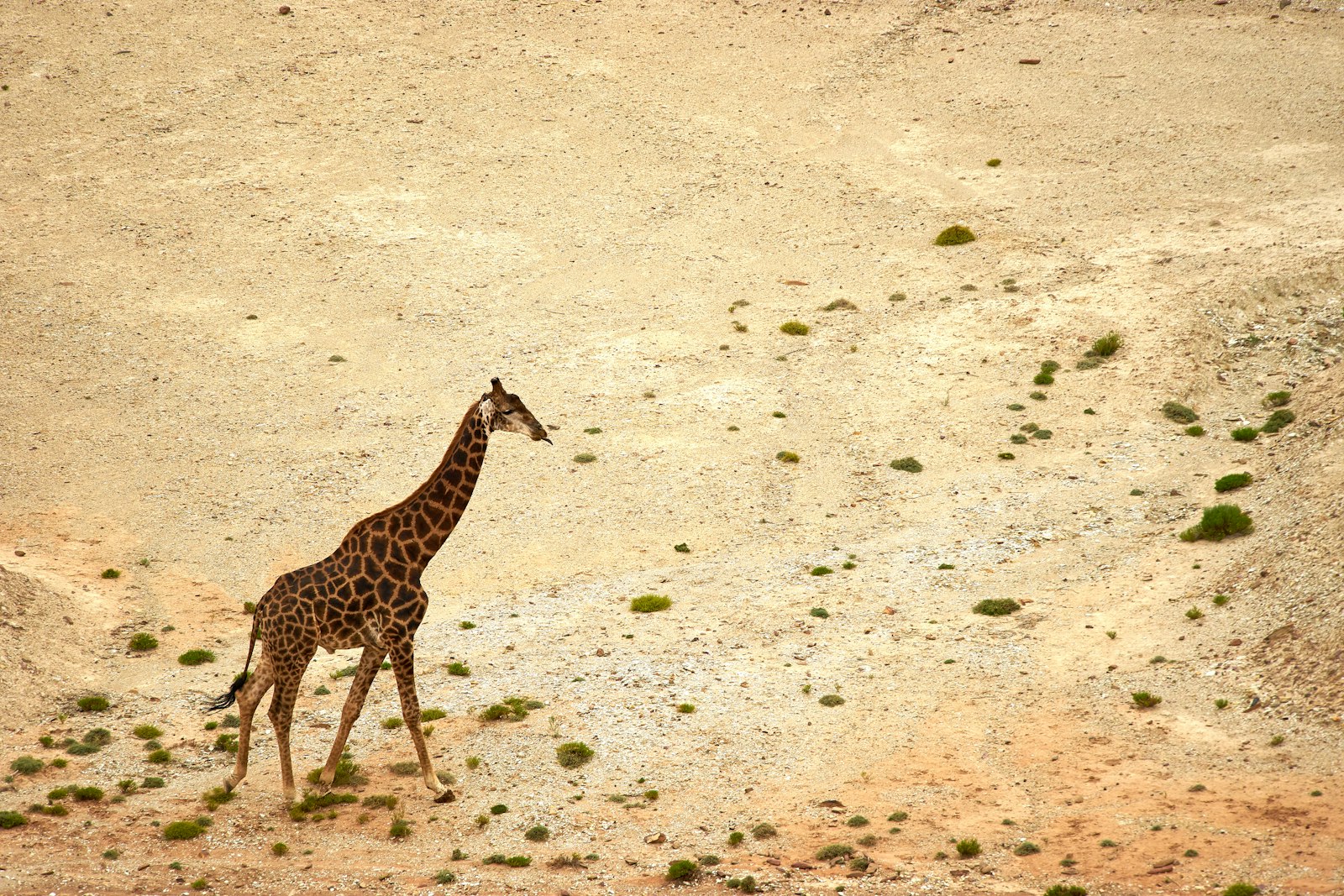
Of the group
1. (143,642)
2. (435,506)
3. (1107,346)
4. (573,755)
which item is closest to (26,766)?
(143,642)

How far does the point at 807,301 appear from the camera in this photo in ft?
167

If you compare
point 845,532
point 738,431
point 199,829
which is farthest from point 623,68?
point 199,829

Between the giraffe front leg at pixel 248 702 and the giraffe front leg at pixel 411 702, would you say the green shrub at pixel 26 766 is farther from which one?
the giraffe front leg at pixel 411 702

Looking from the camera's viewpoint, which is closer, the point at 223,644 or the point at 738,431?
the point at 223,644

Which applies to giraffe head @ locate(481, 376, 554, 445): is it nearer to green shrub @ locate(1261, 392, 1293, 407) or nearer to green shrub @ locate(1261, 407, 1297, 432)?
green shrub @ locate(1261, 407, 1297, 432)

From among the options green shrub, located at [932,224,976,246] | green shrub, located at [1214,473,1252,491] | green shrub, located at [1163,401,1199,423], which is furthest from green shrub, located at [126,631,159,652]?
green shrub, located at [932,224,976,246]

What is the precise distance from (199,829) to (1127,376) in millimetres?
33638

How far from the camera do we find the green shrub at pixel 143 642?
3056 centimetres

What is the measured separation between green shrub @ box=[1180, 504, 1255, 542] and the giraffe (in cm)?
1967

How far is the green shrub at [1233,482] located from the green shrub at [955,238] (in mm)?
21289

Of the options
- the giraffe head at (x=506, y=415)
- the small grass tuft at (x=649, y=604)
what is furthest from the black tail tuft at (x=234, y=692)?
the small grass tuft at (x=649, y=604)

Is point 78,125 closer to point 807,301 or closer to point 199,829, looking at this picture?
point 807,301

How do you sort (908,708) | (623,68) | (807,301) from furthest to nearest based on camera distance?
(623,68) → (807,301) → (908,708)

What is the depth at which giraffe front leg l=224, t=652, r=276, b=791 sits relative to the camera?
2298 centimetres
